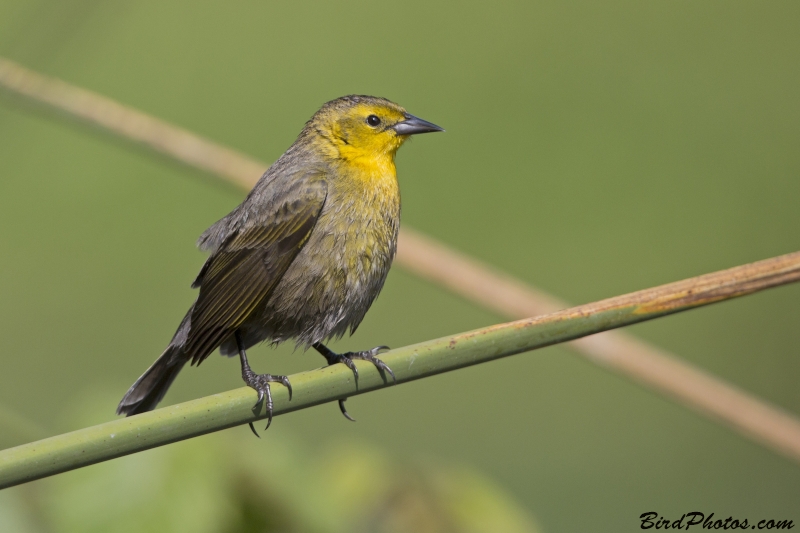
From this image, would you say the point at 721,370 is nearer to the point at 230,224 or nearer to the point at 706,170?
the point at 706,170

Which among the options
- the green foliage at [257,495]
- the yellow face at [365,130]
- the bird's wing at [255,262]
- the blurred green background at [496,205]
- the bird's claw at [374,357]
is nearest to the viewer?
the bird's claw at [374,357]

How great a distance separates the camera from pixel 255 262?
6.32 ft

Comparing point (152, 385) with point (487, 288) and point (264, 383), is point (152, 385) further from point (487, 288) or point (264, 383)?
point (487, 288)

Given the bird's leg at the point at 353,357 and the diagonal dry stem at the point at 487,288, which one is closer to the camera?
the bird's leg at the point at 353,357

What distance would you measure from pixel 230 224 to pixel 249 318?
26 centimetres

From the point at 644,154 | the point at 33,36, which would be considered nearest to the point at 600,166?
the point at 644,154

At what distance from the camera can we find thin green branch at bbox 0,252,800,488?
1063mm

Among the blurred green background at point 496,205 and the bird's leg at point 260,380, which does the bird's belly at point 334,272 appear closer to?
the bird's leg at point 260,380

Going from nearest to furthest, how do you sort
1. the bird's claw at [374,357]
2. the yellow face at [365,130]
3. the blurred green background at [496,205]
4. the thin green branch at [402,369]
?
1. the thin green branch at [402,369]
2. the bird's claw at [374,357]
3. the yellow face at [365,130]
4. the blurred green background at [496,205]

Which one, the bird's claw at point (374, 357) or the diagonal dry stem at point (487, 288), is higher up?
the diagonal dry stem at point (487, 288)

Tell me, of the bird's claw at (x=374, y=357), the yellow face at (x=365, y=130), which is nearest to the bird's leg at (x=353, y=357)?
the bird's claw at (x=374, y=357)

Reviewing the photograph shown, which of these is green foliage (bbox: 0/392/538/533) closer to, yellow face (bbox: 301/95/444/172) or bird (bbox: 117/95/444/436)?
bird (bbox: 117/95/444/436)

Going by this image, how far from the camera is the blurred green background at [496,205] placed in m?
3.41

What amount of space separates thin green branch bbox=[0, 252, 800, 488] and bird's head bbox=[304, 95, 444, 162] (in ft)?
2.81
